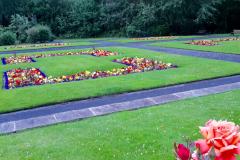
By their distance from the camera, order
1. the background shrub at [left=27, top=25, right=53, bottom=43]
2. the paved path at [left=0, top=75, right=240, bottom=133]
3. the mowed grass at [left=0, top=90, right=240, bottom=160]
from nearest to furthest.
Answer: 1. the mowed grass at [left=0, top=90, right=240, bottom=160]
2. the paved path at [left=0, top=75, right=240, bottom=133]
3. the background shrub at [left=27, top=25, right=53, bottom=43]

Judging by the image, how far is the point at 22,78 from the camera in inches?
436

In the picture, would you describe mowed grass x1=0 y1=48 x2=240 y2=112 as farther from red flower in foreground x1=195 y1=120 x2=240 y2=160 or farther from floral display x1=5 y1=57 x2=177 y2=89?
red flower in foreground x1=195 y1=120 x2=240 y2=160

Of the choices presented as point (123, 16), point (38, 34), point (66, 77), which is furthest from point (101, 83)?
point (123, 16)

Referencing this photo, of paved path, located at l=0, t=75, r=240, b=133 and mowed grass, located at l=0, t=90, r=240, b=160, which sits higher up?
mowed grass, located at l=0, t=90, r=240, b=160

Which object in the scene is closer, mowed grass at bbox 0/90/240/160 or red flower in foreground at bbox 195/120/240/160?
red flower in foreground at bbox 195/120/240/160

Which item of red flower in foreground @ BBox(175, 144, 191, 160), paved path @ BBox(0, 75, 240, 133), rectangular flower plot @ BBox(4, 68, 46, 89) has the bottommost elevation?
rectangular flower plot @ BBox(4, 68, 46, 89)

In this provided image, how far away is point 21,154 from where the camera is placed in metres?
4.61

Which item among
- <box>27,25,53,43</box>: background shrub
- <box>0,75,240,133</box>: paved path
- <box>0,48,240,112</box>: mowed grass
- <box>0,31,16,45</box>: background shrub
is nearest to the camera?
<box>0,75,240,133</box>: paved path

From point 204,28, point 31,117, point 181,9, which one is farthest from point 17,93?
point 204,28

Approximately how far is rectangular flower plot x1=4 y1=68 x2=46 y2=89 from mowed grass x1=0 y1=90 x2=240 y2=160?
4.90 meters

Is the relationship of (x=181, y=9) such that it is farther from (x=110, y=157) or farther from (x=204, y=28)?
(x=110, y=157)

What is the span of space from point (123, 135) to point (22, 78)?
6932 mm

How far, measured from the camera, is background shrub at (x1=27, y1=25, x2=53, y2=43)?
30.5m

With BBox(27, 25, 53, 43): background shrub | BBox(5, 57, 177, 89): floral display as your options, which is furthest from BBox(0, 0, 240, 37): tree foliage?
BBox(5, 57, 177, 89): floral display
